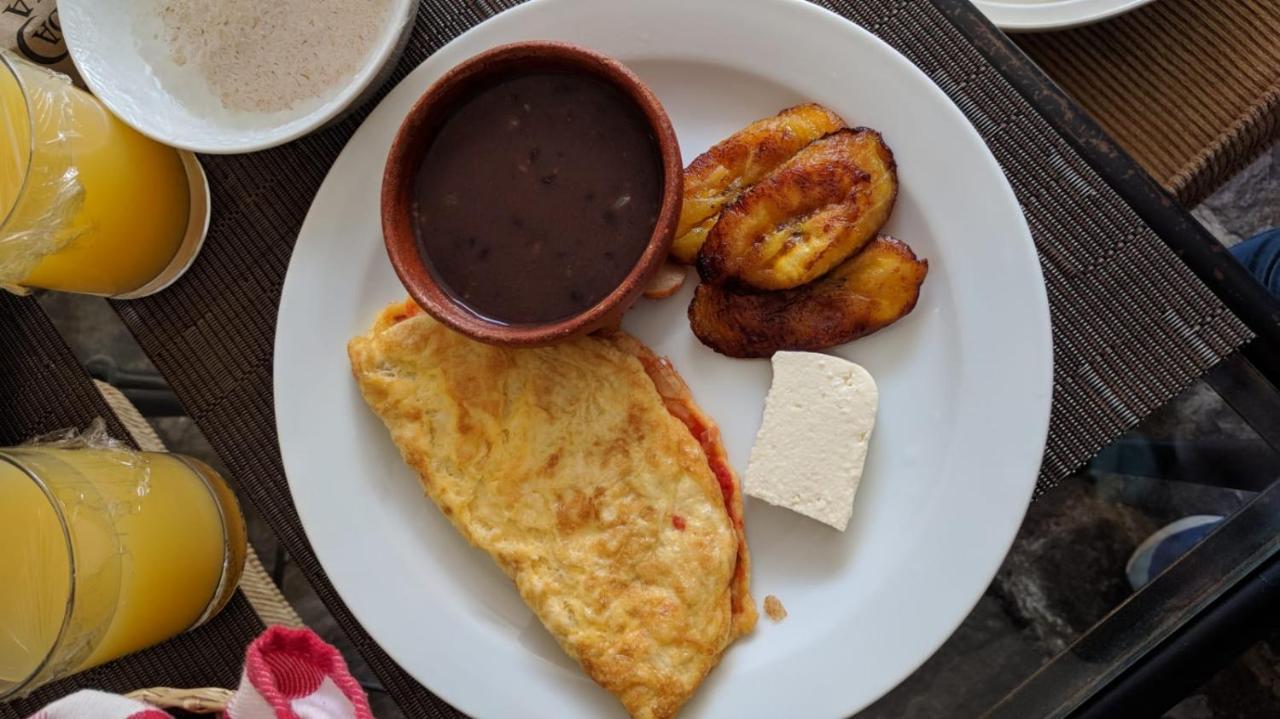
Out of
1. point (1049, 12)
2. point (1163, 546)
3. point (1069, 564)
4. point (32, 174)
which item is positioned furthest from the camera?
point (1069, 564)

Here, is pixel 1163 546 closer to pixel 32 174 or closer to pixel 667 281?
pixel 667 281

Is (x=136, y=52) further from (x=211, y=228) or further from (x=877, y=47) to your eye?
(x=877, y=47)

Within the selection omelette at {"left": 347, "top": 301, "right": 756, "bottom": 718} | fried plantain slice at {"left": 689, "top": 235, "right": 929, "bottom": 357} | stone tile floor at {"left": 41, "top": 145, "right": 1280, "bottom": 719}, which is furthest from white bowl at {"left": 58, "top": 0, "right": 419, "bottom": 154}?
stone tile floor at {"left": 41, "top": 145, "right": 1280, "bottom": 719}

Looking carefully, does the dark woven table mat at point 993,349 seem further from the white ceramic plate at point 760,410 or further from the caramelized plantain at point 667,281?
the caramelized plantain at point 667,281

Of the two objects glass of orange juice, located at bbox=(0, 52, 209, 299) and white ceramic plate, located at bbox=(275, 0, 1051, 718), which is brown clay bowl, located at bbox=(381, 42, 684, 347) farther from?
glass of orange juice, located at bbox=(0, 52, 209, 299)

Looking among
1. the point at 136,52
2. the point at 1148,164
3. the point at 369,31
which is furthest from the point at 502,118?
the point at 1148,164

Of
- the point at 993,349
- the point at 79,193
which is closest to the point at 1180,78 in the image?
the point at 993,349
